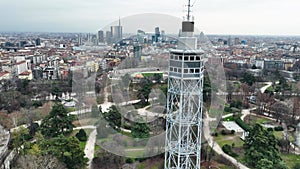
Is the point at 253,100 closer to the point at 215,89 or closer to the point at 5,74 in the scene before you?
the point at 215,89

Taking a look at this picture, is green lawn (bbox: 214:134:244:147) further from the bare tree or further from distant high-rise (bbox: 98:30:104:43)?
distant high-rise (bbox: 98:30:104:43)

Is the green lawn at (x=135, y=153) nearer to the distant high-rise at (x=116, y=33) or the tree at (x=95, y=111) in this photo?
the tree at (x=95, y=111)

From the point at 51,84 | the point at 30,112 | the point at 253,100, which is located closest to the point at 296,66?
the point at 253,100

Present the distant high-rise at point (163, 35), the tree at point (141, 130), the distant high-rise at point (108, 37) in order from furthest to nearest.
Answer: the tree at point (141, 130) → the distant high-rise at point (108, 37) → the distant high-rise at point (163, 35)

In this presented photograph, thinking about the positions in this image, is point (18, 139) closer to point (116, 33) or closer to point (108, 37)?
point (108, 37)

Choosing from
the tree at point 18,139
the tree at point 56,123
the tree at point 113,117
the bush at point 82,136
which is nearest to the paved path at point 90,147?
the bush at point 82,136

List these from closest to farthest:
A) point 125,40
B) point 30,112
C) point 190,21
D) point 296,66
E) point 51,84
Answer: point 190,21 → point 125,40 → point 30,112 → point 51,84 → point 296,66

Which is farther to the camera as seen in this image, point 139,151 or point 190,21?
point 139,151
